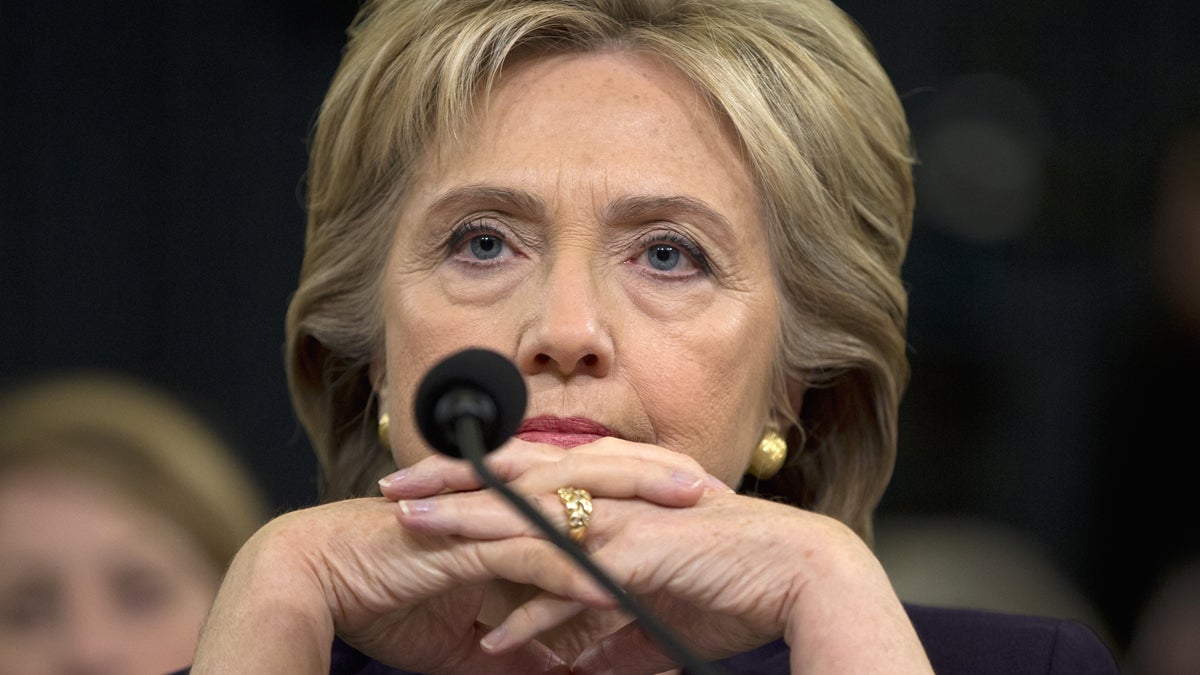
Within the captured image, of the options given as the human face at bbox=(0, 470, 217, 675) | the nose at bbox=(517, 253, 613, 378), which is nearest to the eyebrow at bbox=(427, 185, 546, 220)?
the nose at bbox=(517, 253, 613, 378)

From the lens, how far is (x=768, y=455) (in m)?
2.47

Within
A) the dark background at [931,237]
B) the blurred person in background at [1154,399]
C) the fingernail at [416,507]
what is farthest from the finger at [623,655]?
the blurred person in background at [1154,399]

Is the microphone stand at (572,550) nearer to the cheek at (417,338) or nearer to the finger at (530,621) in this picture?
the finger at (530,621)

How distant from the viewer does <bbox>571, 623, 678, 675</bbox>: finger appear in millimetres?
1977

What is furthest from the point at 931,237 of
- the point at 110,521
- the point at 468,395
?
the point at 468,395

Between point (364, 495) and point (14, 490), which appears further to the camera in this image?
point (14, 490)

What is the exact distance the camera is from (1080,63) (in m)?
3.89

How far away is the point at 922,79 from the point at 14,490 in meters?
2.52

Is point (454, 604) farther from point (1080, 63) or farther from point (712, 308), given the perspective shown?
point (1080, 63)

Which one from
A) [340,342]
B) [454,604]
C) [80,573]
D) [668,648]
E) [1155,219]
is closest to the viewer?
[668,648]

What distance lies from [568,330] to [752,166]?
47cm

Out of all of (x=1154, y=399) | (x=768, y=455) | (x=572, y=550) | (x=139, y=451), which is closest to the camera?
(x=572, y=550)

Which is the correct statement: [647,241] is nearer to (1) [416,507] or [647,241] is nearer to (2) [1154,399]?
(1) [416,507]

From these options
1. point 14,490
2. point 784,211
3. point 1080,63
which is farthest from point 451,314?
point 1080,63
